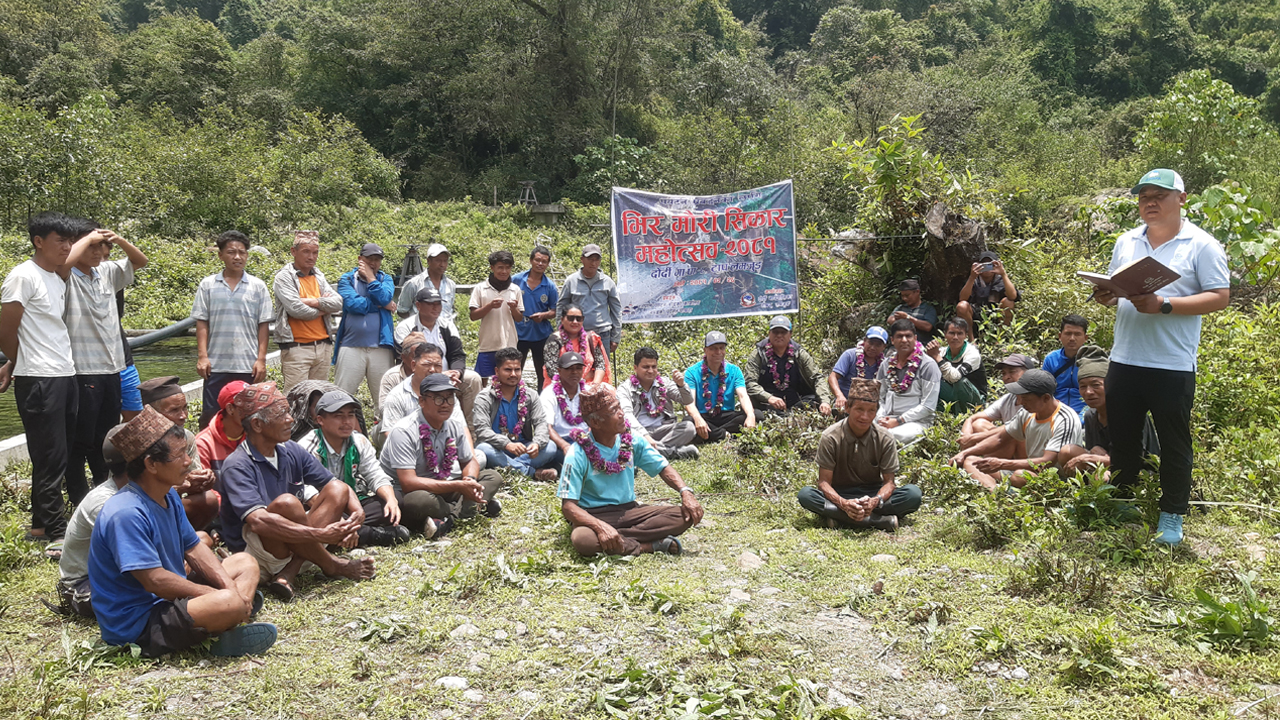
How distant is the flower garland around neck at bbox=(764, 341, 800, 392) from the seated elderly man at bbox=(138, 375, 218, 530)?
5.52 metres

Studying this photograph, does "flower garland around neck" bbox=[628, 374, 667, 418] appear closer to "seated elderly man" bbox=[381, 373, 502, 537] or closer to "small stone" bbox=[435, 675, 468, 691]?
"seated elderly man" bbox=[381, 373, 502, 537]

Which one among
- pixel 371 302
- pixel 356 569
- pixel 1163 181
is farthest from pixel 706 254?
pixel 356 569

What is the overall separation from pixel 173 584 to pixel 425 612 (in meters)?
1.22

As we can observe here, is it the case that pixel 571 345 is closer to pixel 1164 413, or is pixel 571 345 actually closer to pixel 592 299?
pixel 592 299

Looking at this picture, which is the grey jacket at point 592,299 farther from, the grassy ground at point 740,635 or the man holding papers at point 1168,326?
the man holding papers at point 1168,326

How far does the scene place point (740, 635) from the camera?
4.01 meters

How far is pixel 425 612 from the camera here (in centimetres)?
446

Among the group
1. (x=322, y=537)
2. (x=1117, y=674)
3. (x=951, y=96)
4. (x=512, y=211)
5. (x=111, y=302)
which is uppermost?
(x=951, y=96)

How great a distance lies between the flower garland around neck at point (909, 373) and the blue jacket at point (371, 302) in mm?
4661

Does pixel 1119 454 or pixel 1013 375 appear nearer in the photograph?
pixel 1119 454

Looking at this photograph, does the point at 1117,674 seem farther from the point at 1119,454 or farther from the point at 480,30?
the point at 480,30

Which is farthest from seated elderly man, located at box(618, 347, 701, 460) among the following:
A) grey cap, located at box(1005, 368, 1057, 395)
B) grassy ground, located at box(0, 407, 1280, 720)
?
grey cap, located at box(1005, 368, 1057, 395)

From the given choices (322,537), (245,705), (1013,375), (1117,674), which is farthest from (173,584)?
(1013,375)

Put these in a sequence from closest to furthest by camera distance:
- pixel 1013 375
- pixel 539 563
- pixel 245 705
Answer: pixel 245 705 < pixel 539 563 < pixel 1013 375
